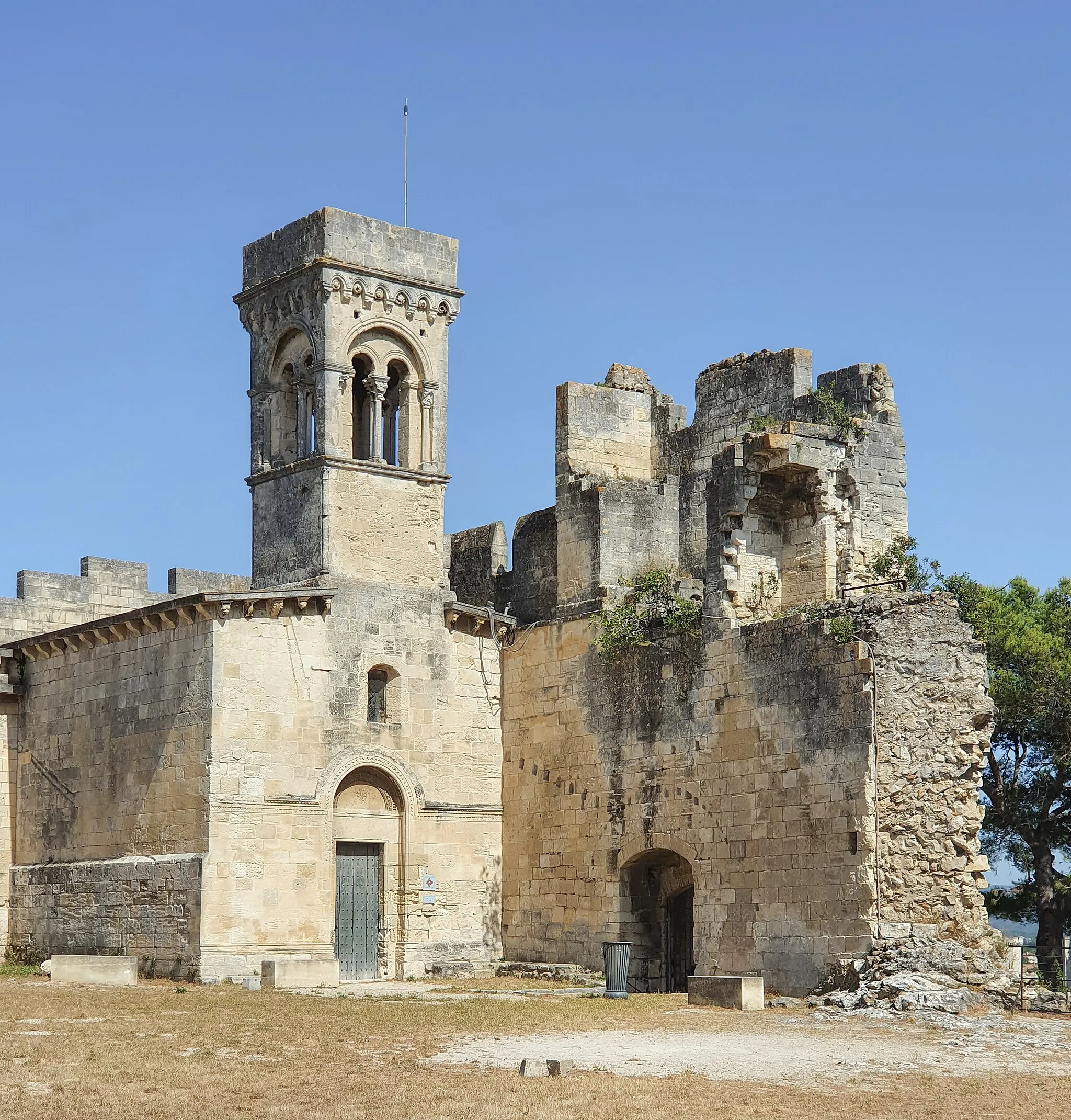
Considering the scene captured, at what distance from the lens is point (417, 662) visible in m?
26.1

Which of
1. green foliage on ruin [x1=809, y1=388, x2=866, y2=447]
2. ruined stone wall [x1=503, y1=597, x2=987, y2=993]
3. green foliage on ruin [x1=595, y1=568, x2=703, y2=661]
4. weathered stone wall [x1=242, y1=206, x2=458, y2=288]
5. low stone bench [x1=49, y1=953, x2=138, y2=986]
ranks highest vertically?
weathered stone wall [x1=242, y1=206, x2=458, y2=288]

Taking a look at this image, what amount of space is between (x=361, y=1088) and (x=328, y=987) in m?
9.47

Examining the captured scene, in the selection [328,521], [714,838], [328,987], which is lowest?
[328,987]

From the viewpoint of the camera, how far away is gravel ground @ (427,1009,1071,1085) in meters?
14.6

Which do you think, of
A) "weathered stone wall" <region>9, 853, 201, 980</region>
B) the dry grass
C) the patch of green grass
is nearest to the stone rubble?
the dry grass

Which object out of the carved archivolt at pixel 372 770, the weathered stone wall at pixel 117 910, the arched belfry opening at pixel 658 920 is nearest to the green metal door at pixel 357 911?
the carved archivolt at pixel 372 770

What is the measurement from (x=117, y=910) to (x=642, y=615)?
8682 millimetres

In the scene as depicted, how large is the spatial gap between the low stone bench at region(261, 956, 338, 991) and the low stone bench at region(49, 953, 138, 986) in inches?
71.5

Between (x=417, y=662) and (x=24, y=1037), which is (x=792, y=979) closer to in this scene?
(x=417, y=662)

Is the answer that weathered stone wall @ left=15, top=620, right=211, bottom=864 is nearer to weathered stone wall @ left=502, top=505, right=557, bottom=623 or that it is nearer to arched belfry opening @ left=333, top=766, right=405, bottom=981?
arched belfry opening @ left=333, top=766, right=405, bottom=981

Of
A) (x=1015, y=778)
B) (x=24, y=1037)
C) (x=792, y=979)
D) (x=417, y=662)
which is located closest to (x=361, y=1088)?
(x=24, y=1037)

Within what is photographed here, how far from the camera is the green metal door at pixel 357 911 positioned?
25.0 metres

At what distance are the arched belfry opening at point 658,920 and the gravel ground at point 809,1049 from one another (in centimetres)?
606

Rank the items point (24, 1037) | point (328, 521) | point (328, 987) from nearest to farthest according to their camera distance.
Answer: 1. point (24, 1037)
2. point (328, 987)
3. point (328, 521)
